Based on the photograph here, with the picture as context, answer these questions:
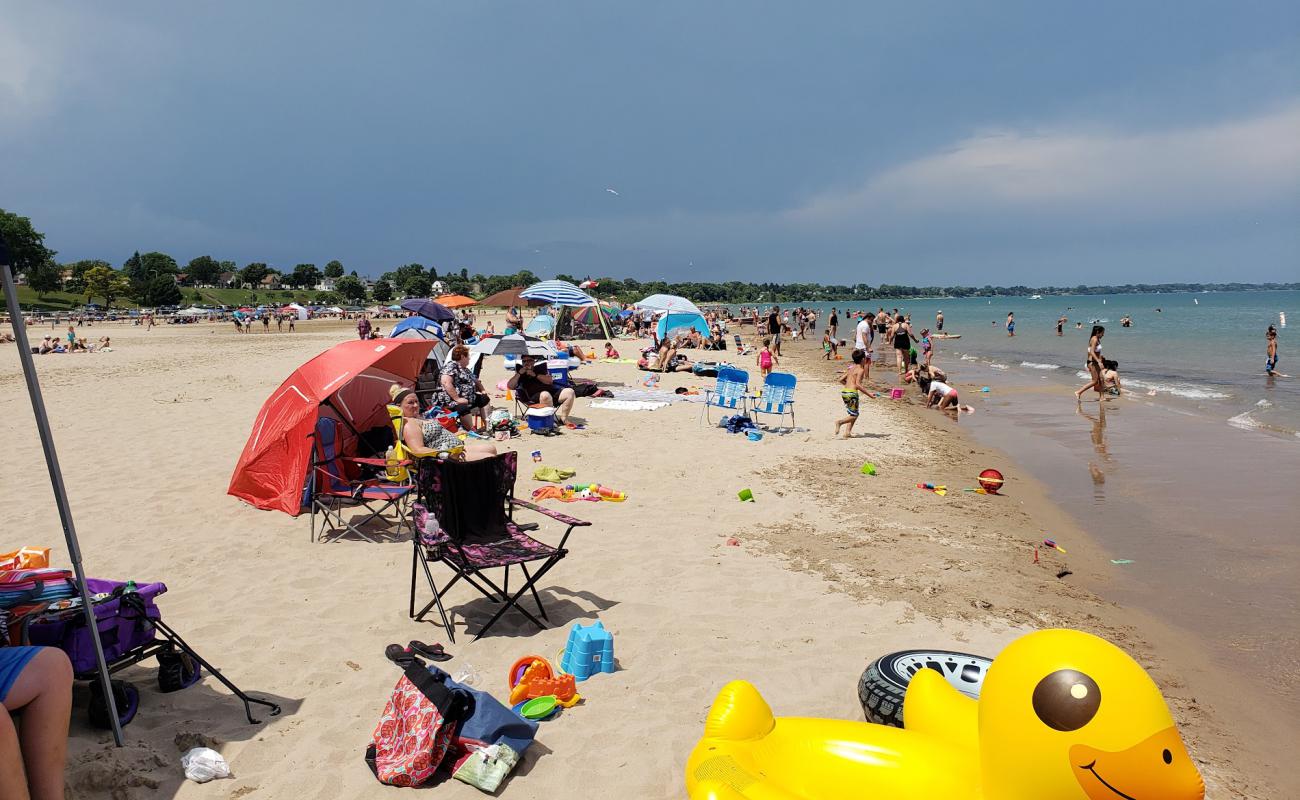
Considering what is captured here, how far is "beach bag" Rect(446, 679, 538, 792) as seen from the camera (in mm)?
3168

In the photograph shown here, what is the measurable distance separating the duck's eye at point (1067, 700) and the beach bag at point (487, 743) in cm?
224

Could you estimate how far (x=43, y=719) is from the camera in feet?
8.50

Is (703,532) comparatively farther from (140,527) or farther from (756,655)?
(140,527)

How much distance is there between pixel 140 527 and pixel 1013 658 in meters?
7.10

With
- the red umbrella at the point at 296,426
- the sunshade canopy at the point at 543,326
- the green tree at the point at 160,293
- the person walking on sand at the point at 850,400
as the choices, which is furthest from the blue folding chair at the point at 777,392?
the green tree at the point at 160,293

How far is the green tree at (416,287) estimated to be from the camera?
105062 millimetres

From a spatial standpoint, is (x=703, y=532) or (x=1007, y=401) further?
(x=1007, y=401)

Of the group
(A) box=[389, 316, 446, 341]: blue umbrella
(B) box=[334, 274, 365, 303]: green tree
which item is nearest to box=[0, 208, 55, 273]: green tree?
(B) box=[334, 274, 365, 303]: green tree

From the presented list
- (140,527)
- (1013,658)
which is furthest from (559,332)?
(1013,658)

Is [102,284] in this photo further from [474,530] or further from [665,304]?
[474,530]

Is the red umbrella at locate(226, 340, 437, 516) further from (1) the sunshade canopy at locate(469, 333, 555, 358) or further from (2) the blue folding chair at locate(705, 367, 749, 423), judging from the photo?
(2) the blue folding chair at locate(705, 367, 749, 423)

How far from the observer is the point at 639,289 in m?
133

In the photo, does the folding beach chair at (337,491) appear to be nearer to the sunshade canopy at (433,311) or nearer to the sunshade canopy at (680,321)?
the sunshade canopy at (433,311)

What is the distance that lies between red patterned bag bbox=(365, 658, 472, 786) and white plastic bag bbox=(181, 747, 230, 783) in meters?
0.61
